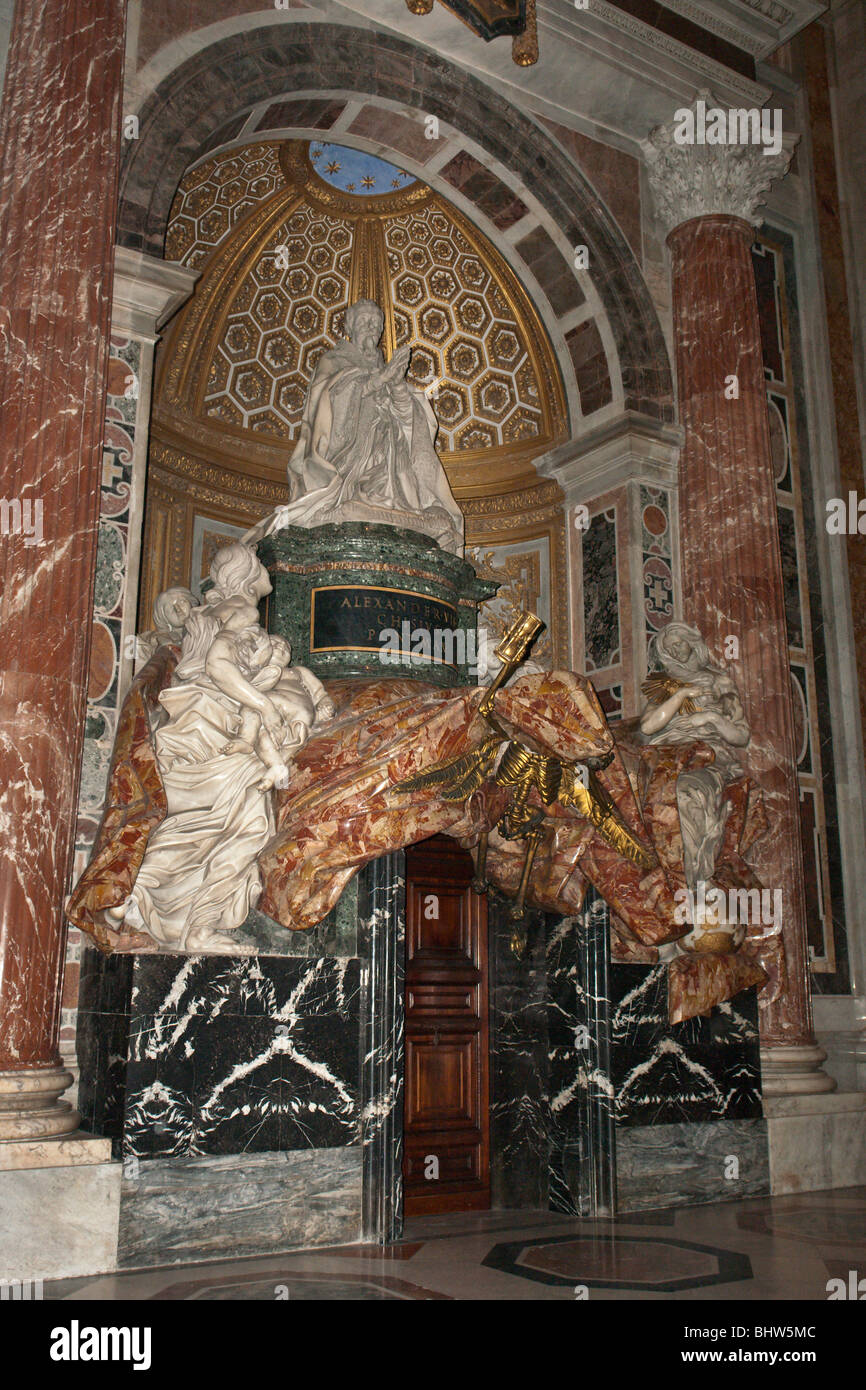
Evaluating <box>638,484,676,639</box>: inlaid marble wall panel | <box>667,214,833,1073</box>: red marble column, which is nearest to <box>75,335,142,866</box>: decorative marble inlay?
<box>638,484,676,639</box>: inlaid marble wall panel

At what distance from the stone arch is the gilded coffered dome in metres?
0.81

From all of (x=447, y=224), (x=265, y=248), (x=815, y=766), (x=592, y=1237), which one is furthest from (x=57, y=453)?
(x=815, y=766)

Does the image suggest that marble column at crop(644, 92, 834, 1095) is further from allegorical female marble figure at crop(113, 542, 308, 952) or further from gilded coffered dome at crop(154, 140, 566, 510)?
allegorical female marble figure at crop(113, 542, 308, 952)

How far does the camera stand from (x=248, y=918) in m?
5.59

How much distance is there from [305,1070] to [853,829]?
587cm

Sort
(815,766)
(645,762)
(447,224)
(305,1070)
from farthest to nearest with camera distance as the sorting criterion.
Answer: (447,224) < (815,766) < (645,762) < (305,1070)

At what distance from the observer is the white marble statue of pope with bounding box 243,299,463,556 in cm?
780

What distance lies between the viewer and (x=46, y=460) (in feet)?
19.0

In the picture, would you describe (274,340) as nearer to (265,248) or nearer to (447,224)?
(265,248)

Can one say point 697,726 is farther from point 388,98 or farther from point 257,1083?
point 388,98

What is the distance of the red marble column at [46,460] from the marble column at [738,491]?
15.5 ft

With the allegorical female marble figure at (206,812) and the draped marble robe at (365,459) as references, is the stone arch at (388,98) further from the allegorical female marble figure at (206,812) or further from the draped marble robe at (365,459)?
the allegorical female marble figure at (206,812)
